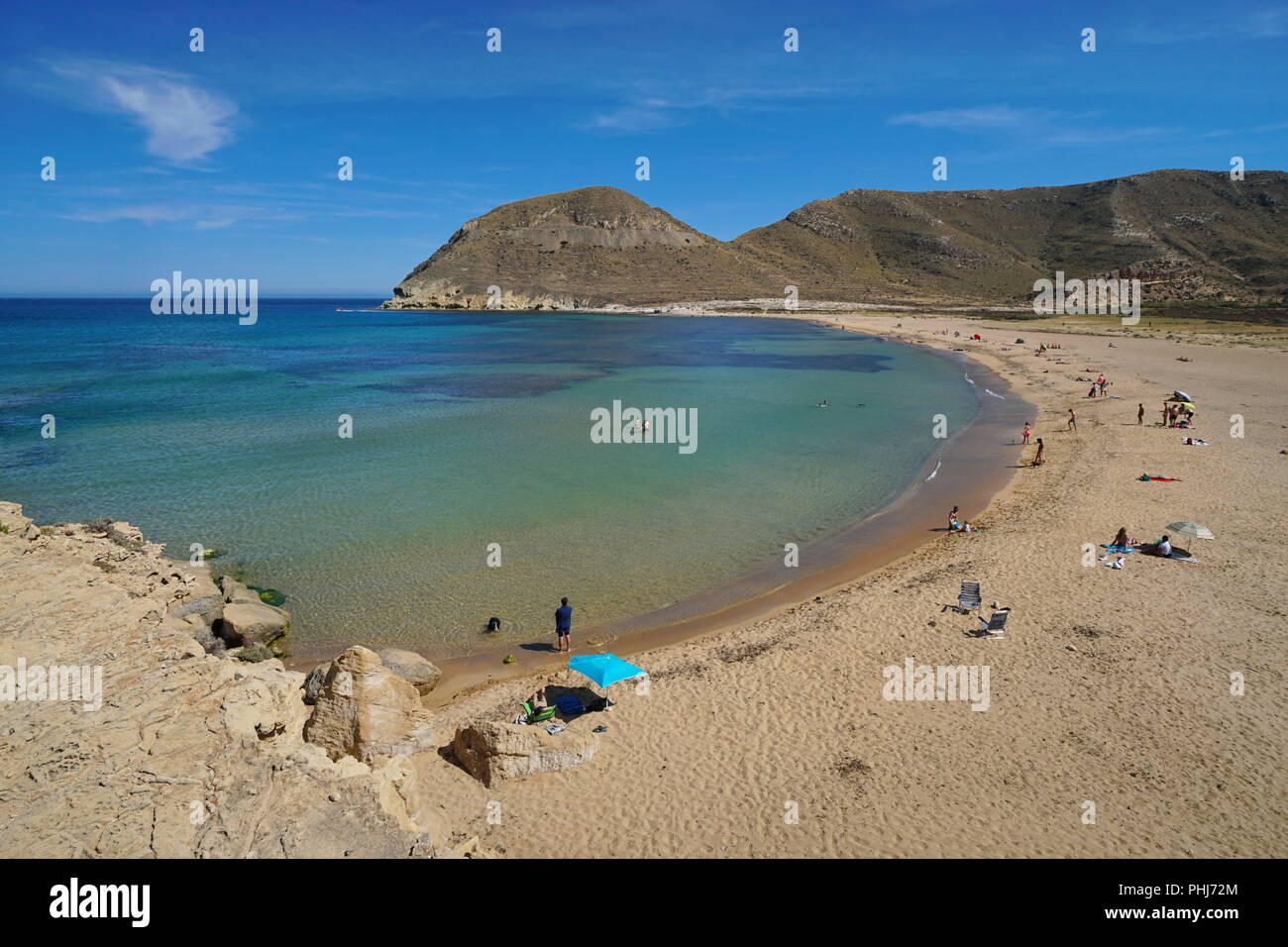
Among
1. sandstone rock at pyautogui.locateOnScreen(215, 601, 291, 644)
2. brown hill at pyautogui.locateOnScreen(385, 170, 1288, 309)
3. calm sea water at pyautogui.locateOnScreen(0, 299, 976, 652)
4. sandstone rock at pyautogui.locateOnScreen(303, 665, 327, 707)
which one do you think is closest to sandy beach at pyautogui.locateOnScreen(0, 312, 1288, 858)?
sandstone rock at pyautogui.locateOnScreen(215, 601, 291, 644)

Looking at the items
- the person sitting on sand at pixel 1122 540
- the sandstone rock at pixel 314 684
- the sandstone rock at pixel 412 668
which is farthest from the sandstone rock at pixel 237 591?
the person sitting on sand at pixel 1122 540

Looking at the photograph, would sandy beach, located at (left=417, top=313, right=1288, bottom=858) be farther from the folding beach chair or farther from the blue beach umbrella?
the blue beach umbrella

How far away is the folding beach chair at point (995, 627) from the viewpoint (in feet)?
39.6

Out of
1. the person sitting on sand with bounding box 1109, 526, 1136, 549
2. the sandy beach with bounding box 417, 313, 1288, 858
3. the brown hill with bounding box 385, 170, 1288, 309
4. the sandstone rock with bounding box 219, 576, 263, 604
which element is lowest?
the sandy beach with bounding box 417, 313, 1288, 858

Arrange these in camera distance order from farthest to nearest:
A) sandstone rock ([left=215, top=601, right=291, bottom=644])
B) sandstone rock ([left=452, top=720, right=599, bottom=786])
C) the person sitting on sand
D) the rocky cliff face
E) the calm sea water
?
the calm sea water, the person sitting on sand, sandstone rock ([left=215, top=601, right=291, bottom=644]), sandstone rock ([left=452, top=720, right=599, bottom=786]), the rocky cliff face

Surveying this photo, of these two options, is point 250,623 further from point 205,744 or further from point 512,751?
point 512,751

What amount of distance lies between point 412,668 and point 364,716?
241cm

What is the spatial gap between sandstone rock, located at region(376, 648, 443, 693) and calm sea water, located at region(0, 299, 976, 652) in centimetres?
140

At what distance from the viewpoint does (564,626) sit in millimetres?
12875

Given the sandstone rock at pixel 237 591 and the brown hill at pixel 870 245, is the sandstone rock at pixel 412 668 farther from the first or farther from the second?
the brown hill at pixel 870 245

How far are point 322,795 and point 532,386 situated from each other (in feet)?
137

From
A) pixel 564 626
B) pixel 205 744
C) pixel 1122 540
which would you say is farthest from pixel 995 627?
pixel 205 744

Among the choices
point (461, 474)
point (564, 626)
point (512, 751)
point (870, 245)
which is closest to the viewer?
point (512, 751)

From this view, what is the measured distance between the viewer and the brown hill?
5172 inches
